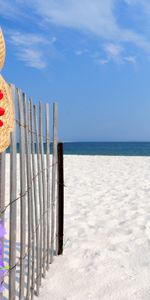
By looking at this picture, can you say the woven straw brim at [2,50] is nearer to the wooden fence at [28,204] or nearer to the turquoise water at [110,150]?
the wooden fence at [28,204]

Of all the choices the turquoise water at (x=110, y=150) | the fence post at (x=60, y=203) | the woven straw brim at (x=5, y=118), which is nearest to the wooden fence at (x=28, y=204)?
the fence post at (x=60, y=203)

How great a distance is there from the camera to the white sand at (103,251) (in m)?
2.89

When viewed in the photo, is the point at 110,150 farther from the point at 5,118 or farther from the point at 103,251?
the point at 5,118

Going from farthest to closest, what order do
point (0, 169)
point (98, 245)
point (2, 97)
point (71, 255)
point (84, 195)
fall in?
point (84, 195) → point (98, 245) → point (71, 255) → point (0, 169) → point (2, 97)

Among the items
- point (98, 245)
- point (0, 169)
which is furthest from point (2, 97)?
point (98, 245)

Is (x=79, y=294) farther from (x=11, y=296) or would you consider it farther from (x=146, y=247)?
(x=146, y=247)

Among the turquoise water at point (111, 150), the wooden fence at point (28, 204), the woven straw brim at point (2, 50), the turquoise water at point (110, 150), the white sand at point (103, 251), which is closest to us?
the woven straw brim at point (2, 50)

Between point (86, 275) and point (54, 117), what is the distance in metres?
1.35

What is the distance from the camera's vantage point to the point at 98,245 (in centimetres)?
388

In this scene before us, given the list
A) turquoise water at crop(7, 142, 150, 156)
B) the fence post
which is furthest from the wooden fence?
turquoise water at crop(7, 142, 150, 156)

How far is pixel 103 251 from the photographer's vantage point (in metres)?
3.70

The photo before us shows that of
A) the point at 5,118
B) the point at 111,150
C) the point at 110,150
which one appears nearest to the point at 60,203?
the point at 5,118

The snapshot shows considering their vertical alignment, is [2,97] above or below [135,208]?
above

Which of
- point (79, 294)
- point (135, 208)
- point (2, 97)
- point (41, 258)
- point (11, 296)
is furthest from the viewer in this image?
point (135, 208)
